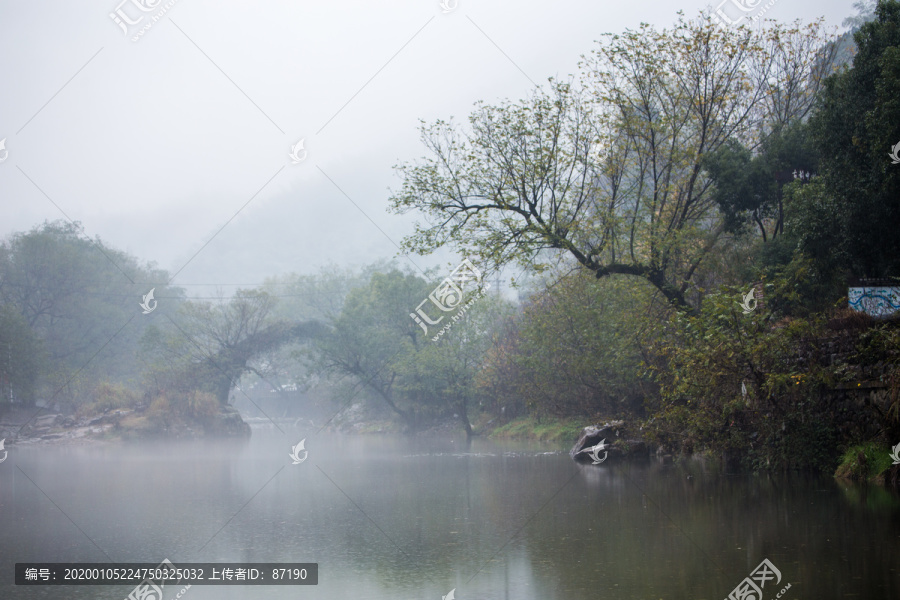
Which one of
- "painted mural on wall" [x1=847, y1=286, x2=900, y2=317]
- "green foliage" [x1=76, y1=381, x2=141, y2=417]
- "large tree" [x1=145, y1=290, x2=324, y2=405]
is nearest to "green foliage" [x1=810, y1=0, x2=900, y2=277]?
"painted mural on wall" [x1=847, y1=286, x2=900, y2=317]

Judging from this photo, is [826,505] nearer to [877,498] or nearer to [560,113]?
[877,498]

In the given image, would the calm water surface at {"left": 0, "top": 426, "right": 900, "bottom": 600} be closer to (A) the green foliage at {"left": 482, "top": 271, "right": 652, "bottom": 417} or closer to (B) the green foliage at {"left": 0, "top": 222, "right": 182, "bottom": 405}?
(A) the green foliage at {"left": 482, "top": 271, "right": 652, "bottom": 417}

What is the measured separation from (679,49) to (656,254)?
18.8ft

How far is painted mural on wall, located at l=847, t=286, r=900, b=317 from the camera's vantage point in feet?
44.1

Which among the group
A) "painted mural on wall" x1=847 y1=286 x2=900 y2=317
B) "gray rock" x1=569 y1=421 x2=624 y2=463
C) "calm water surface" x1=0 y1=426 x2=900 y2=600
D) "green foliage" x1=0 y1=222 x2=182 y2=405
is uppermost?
"green foliage" x1=0 y1=222 x2=182 y2=405

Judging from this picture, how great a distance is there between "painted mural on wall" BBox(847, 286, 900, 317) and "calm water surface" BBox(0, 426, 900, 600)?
3.35 meters

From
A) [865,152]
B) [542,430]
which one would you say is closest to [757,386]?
[865,152]

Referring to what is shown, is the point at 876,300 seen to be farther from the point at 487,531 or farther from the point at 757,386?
the point at 487,531

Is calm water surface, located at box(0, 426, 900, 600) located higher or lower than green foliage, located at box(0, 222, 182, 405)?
lower

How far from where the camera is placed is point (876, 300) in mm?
13859

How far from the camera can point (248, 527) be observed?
10398 mm

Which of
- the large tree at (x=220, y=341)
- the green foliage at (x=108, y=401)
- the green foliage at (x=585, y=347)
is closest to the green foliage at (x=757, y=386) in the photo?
the green foliage at (x=585, y=347)

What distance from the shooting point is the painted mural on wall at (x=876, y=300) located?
529 inches

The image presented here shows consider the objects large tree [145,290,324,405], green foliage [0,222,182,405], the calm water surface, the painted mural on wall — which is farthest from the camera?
green foliage [0,222,182,405]
